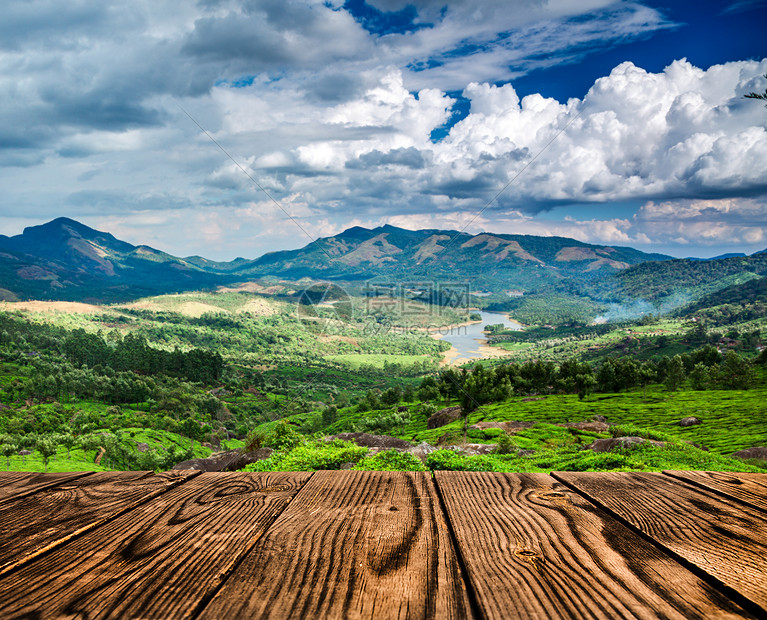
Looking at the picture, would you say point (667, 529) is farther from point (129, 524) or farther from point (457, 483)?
point (129, 524)

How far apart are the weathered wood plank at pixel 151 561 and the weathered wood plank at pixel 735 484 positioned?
199 cm

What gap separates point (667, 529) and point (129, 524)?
204cm

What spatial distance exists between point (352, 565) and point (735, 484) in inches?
78.4

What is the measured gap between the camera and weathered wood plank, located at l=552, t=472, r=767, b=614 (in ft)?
4.23

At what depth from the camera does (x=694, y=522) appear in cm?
169

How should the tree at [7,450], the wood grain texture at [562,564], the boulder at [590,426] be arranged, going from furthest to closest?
the tree at [7,450] < the boulder at [590,426] < the wood grain texture at [562,564]

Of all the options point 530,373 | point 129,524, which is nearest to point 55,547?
point 129,524

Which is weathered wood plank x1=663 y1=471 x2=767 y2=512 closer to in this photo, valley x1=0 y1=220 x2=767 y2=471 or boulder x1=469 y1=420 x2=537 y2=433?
valley x1=0 y1=220 x2=767 y2=471

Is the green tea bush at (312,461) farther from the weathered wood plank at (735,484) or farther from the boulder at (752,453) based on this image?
the boulder at (752,453)

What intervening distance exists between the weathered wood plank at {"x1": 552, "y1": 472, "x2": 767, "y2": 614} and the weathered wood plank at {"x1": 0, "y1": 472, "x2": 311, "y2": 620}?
1.31 meters

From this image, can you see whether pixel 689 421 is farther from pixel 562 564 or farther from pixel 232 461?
pixel 562 564

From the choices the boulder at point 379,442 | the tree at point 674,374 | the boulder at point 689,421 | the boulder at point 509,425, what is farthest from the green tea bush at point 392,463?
the tree at point 674,374

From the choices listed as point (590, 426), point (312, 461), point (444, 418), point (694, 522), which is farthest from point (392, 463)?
point (444, 418)

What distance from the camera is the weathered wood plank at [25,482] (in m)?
2.08
